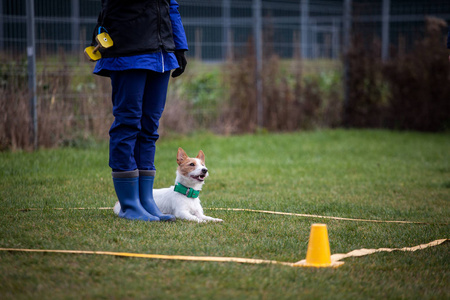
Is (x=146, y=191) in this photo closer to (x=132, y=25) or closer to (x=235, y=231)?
(x=235, y=231)

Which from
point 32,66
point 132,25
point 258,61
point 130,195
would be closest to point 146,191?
point 130,195

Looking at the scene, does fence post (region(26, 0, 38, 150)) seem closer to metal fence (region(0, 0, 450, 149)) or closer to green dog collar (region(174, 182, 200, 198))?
metal fence (region(0, 0, 450, 149))

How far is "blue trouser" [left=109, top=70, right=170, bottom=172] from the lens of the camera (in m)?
4.41

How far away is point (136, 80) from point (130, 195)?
2.99ft

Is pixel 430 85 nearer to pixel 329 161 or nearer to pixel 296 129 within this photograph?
pixel 296 129

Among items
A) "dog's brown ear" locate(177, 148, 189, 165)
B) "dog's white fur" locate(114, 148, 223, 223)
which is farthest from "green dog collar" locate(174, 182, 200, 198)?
"dog's brown ear" locate(177, 148, 189, 165)

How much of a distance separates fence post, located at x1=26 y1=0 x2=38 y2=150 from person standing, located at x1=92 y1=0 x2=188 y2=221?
170 inches

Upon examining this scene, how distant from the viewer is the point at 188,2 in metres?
11.6

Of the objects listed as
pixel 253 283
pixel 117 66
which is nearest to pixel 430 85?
pixel 117 66

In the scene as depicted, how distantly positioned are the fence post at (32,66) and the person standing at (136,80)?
4.31 meters

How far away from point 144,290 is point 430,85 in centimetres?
1105

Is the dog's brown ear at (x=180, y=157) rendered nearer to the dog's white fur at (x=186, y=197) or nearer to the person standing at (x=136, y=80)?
the dog's white fur at (x=186, y=197)

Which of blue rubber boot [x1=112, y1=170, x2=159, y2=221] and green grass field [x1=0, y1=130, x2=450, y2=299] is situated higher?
blue rubber boot [x1=112, y1=170, x2=159, y2=221]

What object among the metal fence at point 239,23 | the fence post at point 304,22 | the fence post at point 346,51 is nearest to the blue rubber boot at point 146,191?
the metal fence at point 239,23
